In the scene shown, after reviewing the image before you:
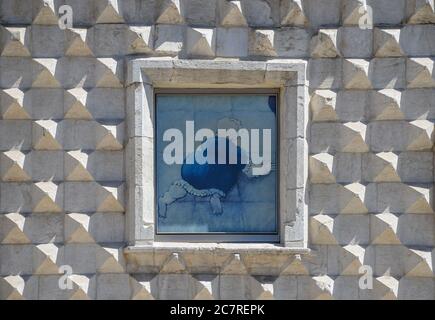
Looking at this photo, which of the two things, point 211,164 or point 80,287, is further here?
point 211,164

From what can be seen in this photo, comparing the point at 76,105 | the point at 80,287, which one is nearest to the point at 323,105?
the point at 76,105

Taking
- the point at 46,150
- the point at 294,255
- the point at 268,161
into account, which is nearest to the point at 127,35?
the point at 46,150

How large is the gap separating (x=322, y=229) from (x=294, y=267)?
46 centimetres

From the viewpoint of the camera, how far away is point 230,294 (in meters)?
7.36

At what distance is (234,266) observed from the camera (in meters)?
7.32

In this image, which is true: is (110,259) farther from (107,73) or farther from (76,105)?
(107,73)

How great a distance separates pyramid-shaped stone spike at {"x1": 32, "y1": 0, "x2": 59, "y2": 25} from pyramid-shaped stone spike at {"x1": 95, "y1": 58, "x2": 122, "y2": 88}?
1.99 ft

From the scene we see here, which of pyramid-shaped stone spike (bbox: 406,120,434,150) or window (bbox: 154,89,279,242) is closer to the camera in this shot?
pyramid-shaped stone spike (bbox: 406,120,434,150)

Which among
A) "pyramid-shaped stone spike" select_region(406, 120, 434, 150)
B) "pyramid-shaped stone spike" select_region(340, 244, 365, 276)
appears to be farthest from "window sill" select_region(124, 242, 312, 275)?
"pyramid-shaped stone spike" select_region(406, 120, 434, 150)

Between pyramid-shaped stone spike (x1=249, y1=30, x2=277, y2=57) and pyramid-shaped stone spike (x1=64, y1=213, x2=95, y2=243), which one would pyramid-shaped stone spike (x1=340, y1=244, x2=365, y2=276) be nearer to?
pyramid-shaped stone spike (x1=249, y1=30, x2=277, y2=57)

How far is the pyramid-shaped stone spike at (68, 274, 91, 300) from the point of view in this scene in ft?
24.0

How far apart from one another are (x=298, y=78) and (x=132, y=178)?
189 centimetres

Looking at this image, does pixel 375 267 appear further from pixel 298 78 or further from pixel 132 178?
pixel 132 178

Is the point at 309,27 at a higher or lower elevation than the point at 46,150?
higher
